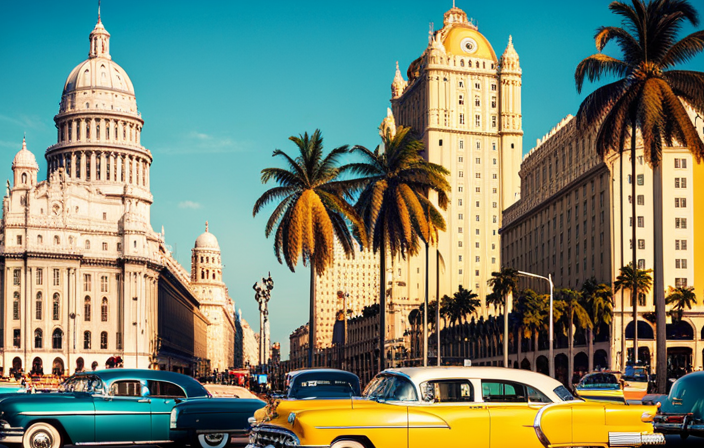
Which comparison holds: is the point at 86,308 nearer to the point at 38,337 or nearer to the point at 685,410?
the point at 38,337

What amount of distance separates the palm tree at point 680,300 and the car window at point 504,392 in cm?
8124

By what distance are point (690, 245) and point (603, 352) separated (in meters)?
14.3

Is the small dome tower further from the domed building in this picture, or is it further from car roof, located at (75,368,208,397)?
car roof, located at (75,368,208,397)

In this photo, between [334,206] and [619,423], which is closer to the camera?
[619,423]

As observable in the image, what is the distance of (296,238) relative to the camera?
1886 inches

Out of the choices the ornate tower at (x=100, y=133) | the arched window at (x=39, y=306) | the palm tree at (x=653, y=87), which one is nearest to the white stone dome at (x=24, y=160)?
the ornate tower at (x=100, y=133)

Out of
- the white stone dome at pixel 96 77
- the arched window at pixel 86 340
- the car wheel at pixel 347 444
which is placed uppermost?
the white stone dome at pixel 96 77

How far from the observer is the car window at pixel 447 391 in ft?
47.2

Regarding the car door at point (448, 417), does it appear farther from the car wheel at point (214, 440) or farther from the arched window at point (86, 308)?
the arched window at point (86, 308)

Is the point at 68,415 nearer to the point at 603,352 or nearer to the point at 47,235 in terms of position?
the point at 603,352

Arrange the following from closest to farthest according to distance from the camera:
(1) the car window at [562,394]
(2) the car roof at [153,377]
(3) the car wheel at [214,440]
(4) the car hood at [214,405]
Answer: (1) the car window at [562,394]
(4) the car hood at [214,405]
(3) the car wheel at [214,440]
(2) the car roof at [153,377]

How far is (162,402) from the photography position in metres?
19.9

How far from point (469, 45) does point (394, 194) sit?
12939cm

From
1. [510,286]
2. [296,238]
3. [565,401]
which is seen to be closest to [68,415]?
[565,401]
